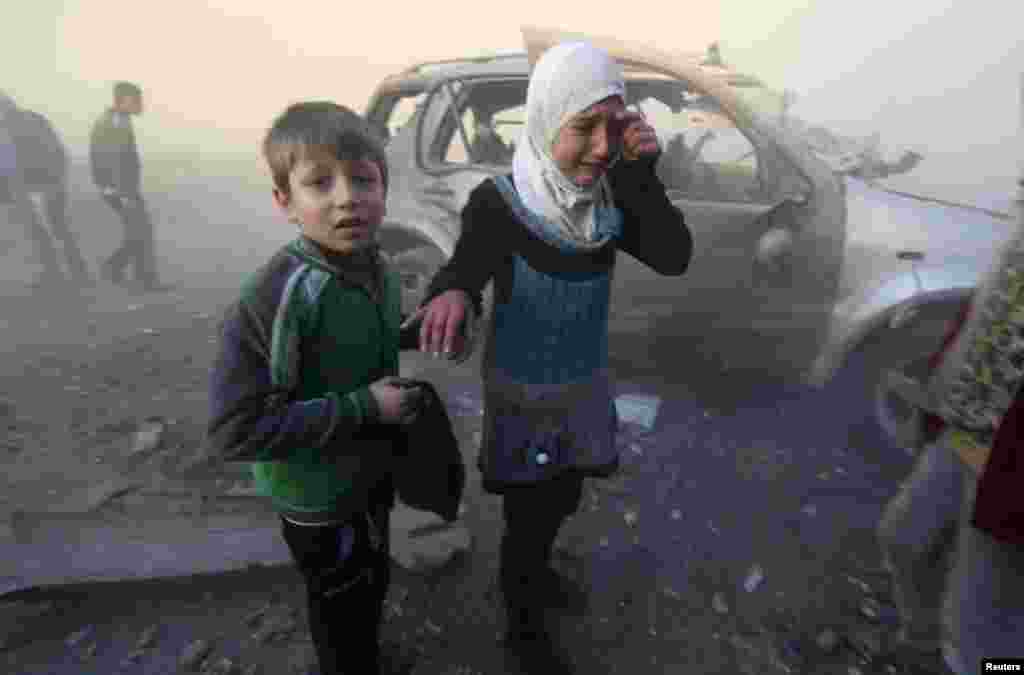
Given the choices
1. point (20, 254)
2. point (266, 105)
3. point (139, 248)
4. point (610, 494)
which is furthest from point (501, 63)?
point (266, 105)

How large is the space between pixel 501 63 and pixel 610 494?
113 inches

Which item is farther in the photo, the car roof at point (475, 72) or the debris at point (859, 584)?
the car roof at point (475, 72)

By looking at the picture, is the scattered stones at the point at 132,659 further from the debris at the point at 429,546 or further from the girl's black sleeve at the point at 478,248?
the girl's black sleeve at the point at 478,248

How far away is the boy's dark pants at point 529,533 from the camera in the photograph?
68.5 inches

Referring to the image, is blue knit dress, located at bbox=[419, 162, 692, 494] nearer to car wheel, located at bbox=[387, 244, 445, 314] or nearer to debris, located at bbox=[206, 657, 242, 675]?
debris, located at bbox=[206, 657, 242, 675]

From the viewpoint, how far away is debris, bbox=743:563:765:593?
237 centimetres

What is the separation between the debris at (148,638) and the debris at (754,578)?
226 centimetres

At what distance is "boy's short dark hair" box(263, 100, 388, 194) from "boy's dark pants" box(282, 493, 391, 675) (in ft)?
2.70

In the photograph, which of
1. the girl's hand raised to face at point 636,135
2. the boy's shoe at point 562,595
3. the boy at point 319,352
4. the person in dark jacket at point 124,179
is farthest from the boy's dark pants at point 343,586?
the person in dark jacket at point 124,179

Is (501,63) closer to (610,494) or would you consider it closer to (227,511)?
(610,494)

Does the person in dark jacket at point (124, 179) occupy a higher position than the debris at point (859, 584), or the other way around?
the person in dark jacket at point (124, 179)

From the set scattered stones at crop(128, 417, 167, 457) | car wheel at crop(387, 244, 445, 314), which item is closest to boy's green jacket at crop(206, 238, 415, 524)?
scattered stones at crop(128, 417, 167, 457)

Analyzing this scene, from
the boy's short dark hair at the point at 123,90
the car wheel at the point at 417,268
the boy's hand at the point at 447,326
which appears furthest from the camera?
the boy's short dark hair at the point at 123,90

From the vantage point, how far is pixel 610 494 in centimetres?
289
